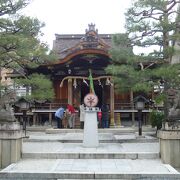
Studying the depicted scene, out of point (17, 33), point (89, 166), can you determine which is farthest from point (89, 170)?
point (17, 33)

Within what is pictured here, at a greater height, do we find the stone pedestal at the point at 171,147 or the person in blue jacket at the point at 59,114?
the person in blue jacket at the point at 59,114

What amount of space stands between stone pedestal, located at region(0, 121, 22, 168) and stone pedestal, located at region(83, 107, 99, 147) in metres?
3.20

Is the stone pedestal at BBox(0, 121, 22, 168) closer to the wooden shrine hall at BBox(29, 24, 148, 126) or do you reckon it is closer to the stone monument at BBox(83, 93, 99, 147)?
the stone monument at BBox(83, 93, 99, 147)

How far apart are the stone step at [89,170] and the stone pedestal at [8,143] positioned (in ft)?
1.06

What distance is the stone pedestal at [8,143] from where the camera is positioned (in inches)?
407

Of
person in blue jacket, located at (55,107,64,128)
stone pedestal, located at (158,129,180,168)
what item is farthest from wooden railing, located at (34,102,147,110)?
stone pedestal, located at (158,129,180,168)

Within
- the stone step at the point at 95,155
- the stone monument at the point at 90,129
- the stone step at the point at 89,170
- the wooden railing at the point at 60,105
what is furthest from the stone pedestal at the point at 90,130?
the wooden railing at the point at 60,105

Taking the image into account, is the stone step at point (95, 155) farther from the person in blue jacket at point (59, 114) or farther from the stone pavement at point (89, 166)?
the person in blue jacket at point (59, 114)

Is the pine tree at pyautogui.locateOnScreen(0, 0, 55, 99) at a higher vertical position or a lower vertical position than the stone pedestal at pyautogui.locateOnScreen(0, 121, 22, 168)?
higher

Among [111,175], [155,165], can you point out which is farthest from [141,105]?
[111,175]

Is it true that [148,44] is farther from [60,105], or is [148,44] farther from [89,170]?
[60,105]

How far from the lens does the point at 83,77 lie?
80.5 feet

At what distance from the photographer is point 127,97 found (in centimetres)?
2572

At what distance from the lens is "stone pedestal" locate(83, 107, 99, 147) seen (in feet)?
42.5
